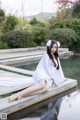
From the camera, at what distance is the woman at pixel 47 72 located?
16.6 ft

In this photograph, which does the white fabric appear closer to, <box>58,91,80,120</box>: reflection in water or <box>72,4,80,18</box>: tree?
<box>58,91,80,120</box>: reflection in water

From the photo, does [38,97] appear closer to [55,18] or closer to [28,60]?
[28,60]

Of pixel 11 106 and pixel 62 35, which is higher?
pixel 62 35

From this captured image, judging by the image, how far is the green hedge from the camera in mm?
12273

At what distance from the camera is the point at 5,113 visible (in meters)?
4.41

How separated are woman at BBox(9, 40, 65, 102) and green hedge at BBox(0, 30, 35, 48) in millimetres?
6953

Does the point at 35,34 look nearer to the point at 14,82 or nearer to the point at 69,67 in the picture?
the point at 69,67

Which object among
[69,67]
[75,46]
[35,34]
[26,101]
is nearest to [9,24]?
[35,34]

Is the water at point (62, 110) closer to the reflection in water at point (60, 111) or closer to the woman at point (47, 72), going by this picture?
the reflection in water at point (60, 111)

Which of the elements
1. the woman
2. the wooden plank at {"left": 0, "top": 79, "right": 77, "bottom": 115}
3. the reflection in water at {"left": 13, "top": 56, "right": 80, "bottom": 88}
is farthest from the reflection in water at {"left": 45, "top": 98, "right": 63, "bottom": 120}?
the reflection in water at {"left": 13, "top": 56, "right": 80, "bottom": 88}

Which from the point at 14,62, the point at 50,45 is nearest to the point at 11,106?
the point at 50,45

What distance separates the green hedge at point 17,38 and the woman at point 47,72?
22.8 feet

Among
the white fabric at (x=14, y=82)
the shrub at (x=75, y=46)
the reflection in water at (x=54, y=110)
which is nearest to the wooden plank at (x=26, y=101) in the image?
the reflection in water at (x=54, y=110)

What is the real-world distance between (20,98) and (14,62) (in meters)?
4.89
